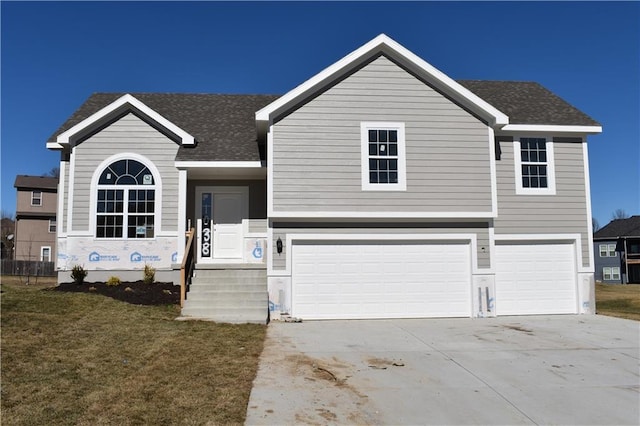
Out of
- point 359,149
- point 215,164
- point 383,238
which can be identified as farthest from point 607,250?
point 215,164

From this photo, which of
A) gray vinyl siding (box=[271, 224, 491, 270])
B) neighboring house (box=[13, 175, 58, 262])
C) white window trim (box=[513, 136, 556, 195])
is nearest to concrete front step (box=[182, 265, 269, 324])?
gray vinyl siding (box=[271, 224, 491, 270])

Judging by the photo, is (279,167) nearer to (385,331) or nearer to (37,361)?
(385,331)

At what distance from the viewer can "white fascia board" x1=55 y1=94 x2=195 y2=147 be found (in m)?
13.6

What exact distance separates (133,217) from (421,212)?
818 centimetres

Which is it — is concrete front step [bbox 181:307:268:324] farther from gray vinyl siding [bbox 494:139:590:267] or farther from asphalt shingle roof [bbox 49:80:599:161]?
gray vinyl siding [bbox 494:139:590:267]

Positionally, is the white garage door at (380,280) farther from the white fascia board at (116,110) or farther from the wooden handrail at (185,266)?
the white fascia board at (116,110)

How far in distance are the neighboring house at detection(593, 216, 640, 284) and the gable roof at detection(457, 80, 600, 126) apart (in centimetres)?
3612

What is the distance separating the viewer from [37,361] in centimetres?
669

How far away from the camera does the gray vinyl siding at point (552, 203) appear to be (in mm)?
13312

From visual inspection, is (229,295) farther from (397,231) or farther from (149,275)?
(397,231)

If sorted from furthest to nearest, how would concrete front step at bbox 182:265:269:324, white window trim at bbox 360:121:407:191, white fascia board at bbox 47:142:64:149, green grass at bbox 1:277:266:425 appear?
1. white fascia board at bbox 47:142:64:149
2. white window trim at bbox 360:121:407:191
3. concrete front step at bbox 182:265:269:324
4. green grass at bbox 1:277:266:425

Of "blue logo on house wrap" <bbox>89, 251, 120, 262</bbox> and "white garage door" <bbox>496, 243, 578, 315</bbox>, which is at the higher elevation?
"blue logo on house wrap" <bbox>89, 251, 120, 262</bbox>

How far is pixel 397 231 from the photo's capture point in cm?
1241

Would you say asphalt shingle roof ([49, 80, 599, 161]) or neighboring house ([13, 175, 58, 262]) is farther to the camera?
neighboring house ([13, 175, 58, 262])
